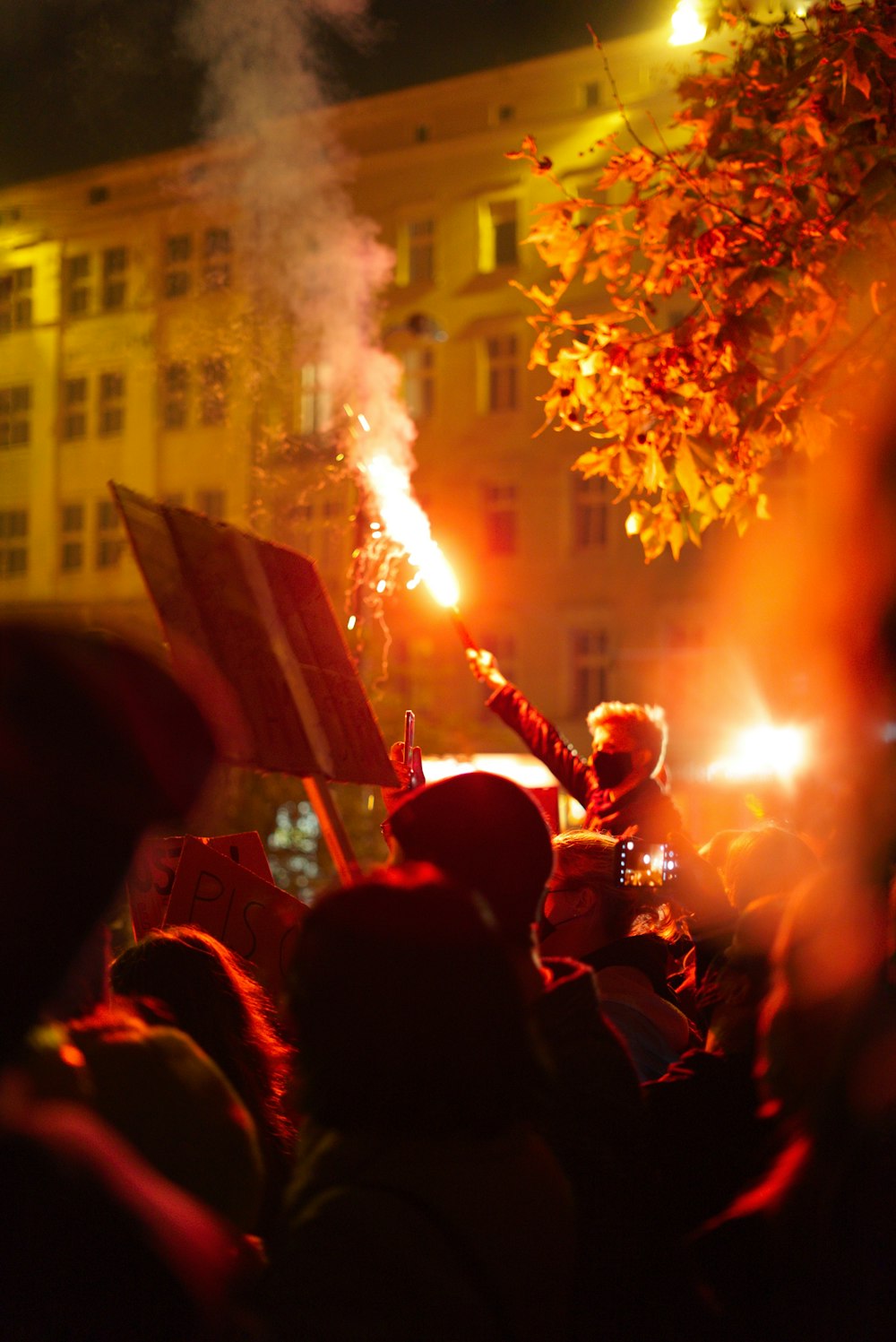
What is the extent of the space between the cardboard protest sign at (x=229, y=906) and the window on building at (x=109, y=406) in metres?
27.2

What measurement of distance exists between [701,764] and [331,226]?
13.2 meters

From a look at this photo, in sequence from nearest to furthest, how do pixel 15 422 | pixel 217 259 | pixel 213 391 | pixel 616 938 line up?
1. pixel 616 938
2. pixel 217 259
3. pixel 213 391
4. pixel 15 422

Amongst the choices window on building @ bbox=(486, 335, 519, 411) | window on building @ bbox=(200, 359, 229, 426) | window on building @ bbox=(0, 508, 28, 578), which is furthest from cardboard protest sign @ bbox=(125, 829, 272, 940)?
window on building @ bbox=(0, 508, 28, 578)

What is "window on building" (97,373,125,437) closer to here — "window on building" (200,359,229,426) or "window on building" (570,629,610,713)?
"window on building" (200,359,229,426)

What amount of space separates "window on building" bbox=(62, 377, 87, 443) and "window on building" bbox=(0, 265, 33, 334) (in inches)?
70.3

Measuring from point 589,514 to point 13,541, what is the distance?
44.4ft

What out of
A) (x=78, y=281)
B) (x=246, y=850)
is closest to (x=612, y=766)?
(x=246, y=850)

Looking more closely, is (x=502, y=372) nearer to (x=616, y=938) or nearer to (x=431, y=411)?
(x=431, y=411)

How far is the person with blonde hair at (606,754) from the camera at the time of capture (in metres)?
5.08

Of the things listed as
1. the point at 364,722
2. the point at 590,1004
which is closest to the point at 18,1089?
the point at 590,1004

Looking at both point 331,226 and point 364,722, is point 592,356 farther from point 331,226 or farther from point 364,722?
point 331,226

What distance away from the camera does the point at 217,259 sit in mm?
21844

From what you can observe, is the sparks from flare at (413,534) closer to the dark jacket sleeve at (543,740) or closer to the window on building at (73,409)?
the dark jacket sleeve at (543,740)

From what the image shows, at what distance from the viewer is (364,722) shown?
3.19 metres
